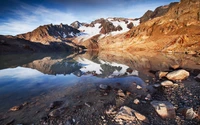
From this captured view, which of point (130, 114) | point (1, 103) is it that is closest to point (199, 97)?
point (130, 114)

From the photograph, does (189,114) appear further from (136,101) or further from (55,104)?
(55,104)

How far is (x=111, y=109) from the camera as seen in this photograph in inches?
253

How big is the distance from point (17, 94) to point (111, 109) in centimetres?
781

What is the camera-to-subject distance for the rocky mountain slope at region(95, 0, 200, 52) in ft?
169

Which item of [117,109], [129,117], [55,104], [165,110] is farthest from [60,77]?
[165,110]

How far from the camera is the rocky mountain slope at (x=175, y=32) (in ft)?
169

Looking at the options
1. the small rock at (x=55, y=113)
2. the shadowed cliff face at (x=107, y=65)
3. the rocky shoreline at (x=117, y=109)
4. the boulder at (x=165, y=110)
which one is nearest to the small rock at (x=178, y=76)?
the rocky shoreline at (x=117, y=109)

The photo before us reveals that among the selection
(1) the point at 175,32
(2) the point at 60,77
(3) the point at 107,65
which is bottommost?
(3) the point at 107,65

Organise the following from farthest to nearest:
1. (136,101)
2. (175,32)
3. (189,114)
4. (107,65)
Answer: (175,32) < (107,65) < (136,101) < (189,114)

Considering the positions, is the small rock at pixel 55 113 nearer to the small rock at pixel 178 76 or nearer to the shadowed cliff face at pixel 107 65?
the shadowed cliff face at pixel 107 65

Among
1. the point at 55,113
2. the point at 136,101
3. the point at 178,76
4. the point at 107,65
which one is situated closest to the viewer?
the point at 55,113

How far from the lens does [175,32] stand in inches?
2367

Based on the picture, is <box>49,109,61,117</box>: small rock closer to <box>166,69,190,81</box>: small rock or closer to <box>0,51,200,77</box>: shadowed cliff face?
<box>0,51,200,77</box>: shadowed cliff face

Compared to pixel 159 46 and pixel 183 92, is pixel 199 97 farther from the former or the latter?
pixel 159 46
